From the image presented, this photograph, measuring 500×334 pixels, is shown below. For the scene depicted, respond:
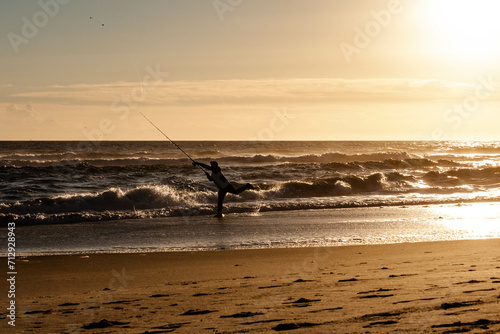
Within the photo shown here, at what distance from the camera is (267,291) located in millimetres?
6484

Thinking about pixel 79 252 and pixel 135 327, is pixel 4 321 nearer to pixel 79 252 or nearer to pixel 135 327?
pixel 135 327

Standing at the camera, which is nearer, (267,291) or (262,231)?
(267,291)

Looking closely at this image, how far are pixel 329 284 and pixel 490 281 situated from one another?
1817mm

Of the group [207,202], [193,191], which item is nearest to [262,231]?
[207,202]

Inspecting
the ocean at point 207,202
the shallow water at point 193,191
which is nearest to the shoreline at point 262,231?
the ocean at point 207,202

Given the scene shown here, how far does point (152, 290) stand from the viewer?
274 inches

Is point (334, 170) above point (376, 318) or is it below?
above

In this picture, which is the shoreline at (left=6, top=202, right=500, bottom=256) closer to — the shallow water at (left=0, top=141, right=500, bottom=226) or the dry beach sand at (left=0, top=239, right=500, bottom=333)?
the dry beach sand at (left=0, top=239, right=500, bottom=333)

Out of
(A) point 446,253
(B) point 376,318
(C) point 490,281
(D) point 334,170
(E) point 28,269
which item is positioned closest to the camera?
(B) point 376,318

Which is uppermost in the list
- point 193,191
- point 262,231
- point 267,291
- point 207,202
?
point 193,191

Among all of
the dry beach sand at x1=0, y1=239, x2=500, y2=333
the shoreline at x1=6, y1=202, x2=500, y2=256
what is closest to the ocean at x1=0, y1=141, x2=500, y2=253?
the shoreline at x1=6, y1=202, x2=500, y2=256

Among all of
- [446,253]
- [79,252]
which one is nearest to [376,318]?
[446,253]

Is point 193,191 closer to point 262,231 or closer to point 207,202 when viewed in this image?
point 207,202

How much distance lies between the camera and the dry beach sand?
4.67m
